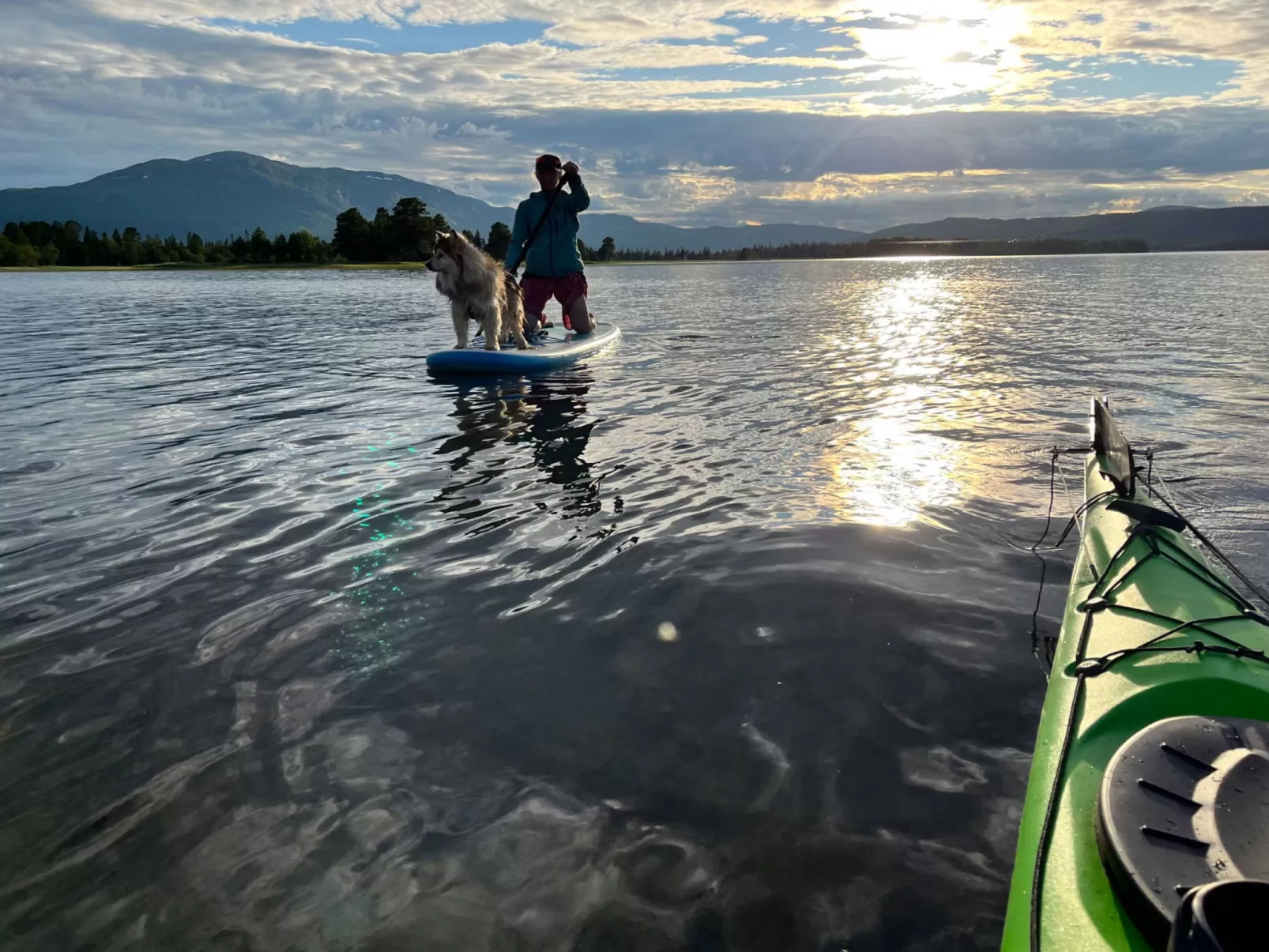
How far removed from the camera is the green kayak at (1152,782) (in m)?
2.18

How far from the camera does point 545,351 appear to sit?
54.1 feet

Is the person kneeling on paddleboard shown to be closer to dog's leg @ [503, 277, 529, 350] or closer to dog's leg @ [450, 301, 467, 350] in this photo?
dog's leg @ [503, 277, 529, 350]

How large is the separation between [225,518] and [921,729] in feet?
20.9

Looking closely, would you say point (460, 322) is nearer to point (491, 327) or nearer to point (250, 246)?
point (491, 327)

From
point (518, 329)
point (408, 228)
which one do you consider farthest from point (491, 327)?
point (408, 228)

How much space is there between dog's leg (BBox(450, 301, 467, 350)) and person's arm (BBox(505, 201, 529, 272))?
1.61 m

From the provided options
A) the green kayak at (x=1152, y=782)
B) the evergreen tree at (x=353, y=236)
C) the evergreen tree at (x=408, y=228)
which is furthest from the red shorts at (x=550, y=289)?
the evergreen tree at (x=353, y=236)

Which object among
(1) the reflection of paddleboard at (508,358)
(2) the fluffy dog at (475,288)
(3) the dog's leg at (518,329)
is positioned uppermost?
(2) the fluffy dog at (475,288)

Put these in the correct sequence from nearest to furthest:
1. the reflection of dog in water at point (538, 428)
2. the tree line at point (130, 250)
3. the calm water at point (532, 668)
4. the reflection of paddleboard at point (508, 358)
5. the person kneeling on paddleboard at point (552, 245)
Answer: the calm water at point (532, 668) → the reflection of dog in water at point (538, 428) → the reflection of paddleboard at point (508, 358) → the person kneeling on paddleboard at point (552, 245) → the tree line at point (130, 250)

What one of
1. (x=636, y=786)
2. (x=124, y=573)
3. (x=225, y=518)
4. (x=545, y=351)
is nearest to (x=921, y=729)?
(x=636, y=786)

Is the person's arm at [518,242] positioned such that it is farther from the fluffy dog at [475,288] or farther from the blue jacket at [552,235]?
the fluffy dog at [475,288]

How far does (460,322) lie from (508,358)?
172 centimetres

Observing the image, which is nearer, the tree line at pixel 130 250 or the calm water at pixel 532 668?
the calm water at pixel 532 668

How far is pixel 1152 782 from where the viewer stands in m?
2.62
